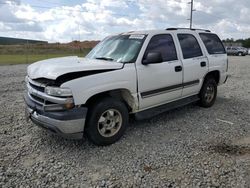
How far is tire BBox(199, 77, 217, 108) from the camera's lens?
6.43 metres

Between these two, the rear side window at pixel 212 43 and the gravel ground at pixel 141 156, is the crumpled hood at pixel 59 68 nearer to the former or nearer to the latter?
the gravel ground at pixel 141 156

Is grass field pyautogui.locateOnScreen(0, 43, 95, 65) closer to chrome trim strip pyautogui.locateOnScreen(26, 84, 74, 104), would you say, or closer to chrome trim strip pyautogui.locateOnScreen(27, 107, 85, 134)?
chrome trim strip pyautogui.locateOnScreen(26, 84, 74, 104)

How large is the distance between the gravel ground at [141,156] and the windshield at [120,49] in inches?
54.8

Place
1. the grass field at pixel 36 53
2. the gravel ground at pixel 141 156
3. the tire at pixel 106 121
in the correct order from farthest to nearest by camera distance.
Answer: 1. the grass field at pixel 36 53
2. the tire at pixel 106 121
3. the gravel ground at pixel 141 156

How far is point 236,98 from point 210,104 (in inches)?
61.9

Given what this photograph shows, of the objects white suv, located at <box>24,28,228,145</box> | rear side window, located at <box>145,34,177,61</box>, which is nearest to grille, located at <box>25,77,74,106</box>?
white suv, located at <box>24,28,228,145</box>

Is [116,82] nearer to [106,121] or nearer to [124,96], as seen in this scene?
[124,96]

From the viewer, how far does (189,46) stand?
5.91 meters

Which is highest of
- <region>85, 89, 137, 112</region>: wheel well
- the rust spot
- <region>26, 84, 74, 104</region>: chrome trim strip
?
<region>26, 84, 74, 104</region>: chrome trim strip

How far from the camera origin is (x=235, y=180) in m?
3.40

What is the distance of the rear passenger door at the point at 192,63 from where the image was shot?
5645 mm

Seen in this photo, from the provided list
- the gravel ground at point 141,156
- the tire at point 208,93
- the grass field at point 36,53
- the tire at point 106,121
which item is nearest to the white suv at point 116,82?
the tire at point 106,121

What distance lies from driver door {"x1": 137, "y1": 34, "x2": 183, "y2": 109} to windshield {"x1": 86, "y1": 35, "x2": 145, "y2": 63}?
194 mm

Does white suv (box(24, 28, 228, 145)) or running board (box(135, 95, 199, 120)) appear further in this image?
running board (box(135, 95, 199, 120))
